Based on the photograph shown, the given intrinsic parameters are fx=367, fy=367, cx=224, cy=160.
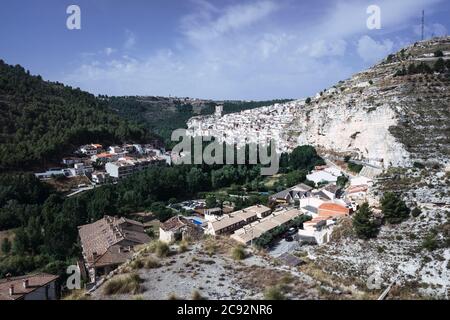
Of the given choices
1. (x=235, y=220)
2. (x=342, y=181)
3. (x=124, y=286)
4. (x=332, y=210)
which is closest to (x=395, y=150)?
(x=342, y=181)

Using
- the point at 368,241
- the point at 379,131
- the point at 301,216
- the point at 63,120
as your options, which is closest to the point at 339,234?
the point at 368,241


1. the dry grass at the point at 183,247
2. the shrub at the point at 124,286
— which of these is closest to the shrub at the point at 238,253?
the dry grass at the point at 183,247

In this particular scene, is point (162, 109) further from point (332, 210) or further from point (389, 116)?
point (332, 210)

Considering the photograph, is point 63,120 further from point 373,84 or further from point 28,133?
point 373,84

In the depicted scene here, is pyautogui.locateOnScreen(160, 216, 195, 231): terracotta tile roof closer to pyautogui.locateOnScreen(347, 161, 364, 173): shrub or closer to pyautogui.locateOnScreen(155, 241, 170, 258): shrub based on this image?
pyautogui.locateOnScreen(155, 241, 170, 258): shrub

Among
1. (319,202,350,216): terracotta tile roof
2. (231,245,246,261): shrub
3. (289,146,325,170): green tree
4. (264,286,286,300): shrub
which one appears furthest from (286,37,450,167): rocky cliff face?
(264,286,286,300): shrub

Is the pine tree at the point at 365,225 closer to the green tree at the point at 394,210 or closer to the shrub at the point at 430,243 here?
the green tree at the point at 394,210
